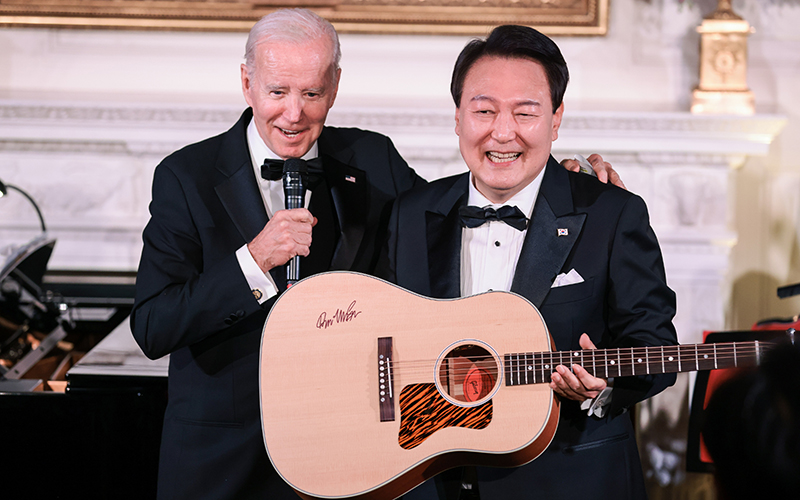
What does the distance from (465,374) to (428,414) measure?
4.8 inches

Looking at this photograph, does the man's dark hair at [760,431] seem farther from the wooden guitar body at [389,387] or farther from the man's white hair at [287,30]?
the man's white hair at [287,30]

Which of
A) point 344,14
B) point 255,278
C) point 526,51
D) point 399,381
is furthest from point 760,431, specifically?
point 344,14

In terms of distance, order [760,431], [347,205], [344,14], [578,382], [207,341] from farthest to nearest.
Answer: [344,14] < [347,205] < [207,341] < [578,382] < [760,431]

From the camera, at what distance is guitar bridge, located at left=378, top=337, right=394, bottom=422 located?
5.69ft

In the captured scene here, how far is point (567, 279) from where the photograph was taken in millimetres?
1735

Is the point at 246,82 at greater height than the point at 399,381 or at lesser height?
greater

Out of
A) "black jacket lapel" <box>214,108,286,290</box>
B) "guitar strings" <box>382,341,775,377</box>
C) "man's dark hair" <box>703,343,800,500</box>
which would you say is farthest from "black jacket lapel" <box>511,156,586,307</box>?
"man's dark hair" <box>703,343,800,500</box>

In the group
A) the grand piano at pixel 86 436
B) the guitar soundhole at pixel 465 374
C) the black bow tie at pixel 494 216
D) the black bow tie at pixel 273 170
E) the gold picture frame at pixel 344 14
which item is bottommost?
the grand piano at pixel 86 436

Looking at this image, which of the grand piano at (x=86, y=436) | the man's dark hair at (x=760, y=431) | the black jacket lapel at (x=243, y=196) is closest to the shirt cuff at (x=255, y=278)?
the black jacket lapel at (x=243, y=196)

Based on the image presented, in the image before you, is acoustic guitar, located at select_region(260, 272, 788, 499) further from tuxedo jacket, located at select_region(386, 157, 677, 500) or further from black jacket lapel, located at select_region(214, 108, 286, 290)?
black jacket lapel, located at select_region(214, 108, 286, 290)

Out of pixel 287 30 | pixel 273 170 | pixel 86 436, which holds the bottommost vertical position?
pixel 86 436

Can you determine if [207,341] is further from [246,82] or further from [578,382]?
[578,382]

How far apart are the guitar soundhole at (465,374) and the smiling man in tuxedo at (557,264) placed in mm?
151

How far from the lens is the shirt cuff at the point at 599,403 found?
1713 mm
